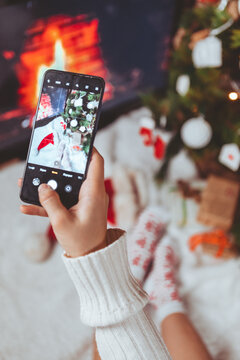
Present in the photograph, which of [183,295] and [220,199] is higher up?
[220,199]

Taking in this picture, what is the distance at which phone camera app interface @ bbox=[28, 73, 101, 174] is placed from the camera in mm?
594

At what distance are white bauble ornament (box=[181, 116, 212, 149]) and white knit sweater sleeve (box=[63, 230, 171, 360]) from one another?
1.78ft

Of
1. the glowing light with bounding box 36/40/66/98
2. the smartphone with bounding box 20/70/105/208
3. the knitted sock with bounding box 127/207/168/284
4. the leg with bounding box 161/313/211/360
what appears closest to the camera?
the smartphone with bounding box 20/70/105/208

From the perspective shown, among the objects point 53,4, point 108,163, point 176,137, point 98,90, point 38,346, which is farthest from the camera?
point 108,163

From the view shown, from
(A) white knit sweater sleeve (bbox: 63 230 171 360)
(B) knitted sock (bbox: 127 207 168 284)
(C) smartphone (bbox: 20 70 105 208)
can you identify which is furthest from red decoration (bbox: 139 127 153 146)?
(A) white knit sweater sleeve (bbox: 63 230 171 360)

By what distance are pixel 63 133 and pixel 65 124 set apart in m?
0.02

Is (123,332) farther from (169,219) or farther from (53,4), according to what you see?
(53,4)

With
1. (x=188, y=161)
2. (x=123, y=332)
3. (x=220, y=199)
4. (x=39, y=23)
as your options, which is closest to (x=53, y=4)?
(x=39, y=23)

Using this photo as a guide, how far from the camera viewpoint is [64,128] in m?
0.60

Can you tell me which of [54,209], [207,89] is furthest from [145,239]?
[54,209]

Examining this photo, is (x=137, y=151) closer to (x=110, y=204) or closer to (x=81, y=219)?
(x=110, y=204)

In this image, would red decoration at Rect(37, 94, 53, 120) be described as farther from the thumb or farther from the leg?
the leg

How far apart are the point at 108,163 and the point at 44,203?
775 mm

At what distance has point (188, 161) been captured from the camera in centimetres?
127
